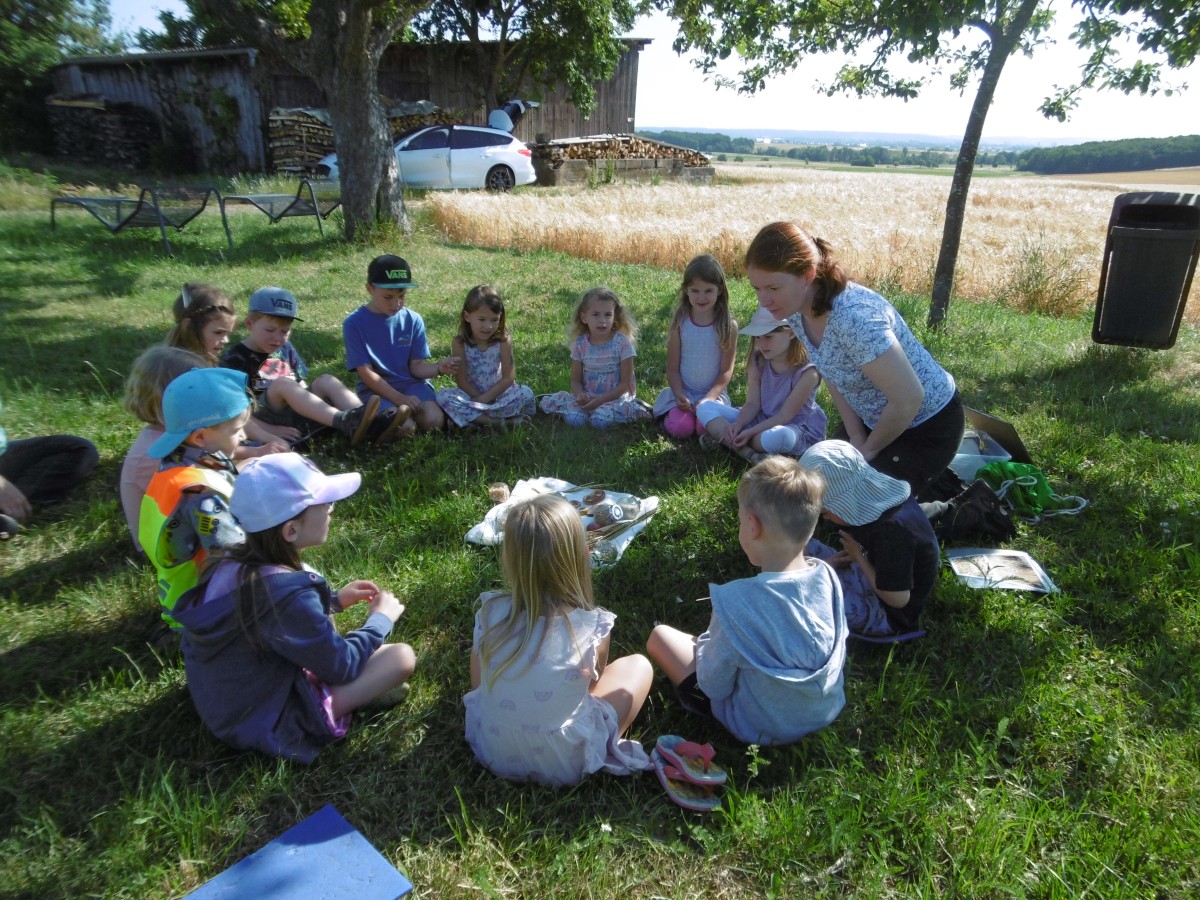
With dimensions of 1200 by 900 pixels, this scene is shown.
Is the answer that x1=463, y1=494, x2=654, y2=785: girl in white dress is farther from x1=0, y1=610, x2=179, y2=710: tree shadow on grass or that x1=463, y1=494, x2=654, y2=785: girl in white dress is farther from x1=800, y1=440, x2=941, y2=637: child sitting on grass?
x1=0, y1=610, x2=179, y2=710: tree shadow on grass

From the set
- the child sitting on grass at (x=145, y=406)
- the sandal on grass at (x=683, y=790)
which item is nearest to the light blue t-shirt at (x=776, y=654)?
the sandal on grass at (x=683, y=790)

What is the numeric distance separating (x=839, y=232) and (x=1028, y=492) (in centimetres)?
950

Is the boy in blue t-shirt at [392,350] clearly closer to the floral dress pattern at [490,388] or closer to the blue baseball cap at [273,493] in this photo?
the floral dress pattern at [490,388]

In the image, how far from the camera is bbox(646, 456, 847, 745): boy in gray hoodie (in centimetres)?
226

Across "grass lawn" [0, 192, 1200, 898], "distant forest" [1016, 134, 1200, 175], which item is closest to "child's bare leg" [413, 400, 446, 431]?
"grass lawn" [0, 192, 1200, 898]

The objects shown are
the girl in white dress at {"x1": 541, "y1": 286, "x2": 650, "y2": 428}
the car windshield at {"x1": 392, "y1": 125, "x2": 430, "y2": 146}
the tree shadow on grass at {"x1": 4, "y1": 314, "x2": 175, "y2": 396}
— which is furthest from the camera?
the car windshield at {"x1": 392, "y1": 125, "x2": 430, "y2": 146}

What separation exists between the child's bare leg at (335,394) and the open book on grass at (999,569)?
3.49 metres

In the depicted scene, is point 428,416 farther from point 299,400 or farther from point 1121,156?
point 1121,156

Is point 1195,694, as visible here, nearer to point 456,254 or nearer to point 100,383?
point 100,383

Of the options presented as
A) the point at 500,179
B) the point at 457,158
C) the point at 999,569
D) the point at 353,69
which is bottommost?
the point at 999,569

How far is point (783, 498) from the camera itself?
7.36 ft

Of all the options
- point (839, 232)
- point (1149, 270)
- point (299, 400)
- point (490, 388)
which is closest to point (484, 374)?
point (490, 388)

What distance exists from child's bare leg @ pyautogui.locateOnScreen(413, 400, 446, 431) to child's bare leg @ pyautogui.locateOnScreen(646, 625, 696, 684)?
249cm

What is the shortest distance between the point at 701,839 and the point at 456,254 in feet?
31.8
